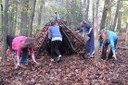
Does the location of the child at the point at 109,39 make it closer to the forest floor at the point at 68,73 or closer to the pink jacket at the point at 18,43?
the forest floor at the point at 68,73

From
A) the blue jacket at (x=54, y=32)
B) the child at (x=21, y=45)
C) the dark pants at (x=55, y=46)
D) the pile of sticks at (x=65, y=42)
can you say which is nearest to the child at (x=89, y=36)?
the pile of sticks at (x=65, y=42)

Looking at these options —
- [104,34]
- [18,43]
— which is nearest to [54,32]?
[104,34]

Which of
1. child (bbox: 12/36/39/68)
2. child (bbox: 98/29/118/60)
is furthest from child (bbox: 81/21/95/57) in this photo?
child (bbox: 12/36/39/68)

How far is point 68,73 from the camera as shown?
991 centimetres

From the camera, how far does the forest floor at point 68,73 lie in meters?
8.80

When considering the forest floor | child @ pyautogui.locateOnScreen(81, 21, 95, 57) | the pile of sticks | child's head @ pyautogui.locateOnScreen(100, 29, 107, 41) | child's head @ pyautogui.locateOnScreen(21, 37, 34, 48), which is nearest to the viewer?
the forest floor

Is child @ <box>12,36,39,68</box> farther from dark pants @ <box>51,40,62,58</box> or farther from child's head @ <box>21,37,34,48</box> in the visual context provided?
dark pants @ <box>51,40,62,58</box>

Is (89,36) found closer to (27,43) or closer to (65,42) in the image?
(65,42)

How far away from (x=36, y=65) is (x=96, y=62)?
2.25m

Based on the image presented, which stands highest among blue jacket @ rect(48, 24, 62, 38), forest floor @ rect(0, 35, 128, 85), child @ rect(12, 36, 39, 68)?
blue jacket @ rect(48, 24, 62, 38)

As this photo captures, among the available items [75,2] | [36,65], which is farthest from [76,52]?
[75,2]

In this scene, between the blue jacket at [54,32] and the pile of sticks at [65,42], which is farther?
the pile of sticks at [65,42]

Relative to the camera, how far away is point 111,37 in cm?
1186

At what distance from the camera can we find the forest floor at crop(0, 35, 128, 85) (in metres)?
8.80
